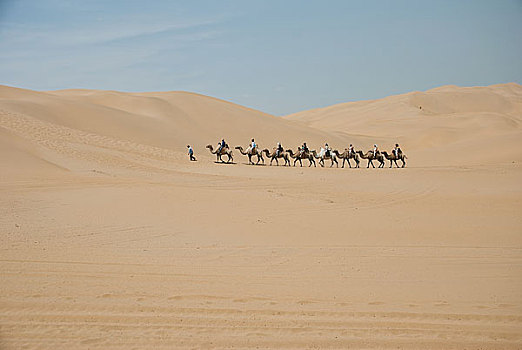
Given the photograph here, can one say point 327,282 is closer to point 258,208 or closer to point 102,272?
point 102,272

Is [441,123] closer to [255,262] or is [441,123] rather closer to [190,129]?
[190,129]

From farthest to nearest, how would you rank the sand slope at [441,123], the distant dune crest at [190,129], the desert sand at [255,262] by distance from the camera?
the sand slope at [441,123]
the distant dune crest at [190,129]
the desert sand at [255,262]

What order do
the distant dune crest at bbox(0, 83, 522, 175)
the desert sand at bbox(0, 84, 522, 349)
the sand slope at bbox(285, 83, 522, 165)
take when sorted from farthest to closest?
the sand slope at bbox(285, 83, 522, 165) < the distant dune crest at bbox(0, 83, 522, 175) < the desert sand at bbox(0, 84, 522, 349)

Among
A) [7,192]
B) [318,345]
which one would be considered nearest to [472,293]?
[318,345]

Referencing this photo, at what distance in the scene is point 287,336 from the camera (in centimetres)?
523

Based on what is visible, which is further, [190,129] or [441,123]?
[441,123]

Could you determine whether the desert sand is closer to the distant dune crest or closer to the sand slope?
the distant dune crest

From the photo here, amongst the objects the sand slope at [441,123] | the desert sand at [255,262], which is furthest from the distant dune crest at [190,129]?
the desert sand at [255,262]

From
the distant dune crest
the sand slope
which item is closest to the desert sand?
the distant dune crest

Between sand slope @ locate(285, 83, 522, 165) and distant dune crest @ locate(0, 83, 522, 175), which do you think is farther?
sand slope @ locate(285, 83, 522, 165)

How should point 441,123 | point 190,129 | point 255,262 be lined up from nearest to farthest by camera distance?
point 255,262 → point 190,129 → point 441,123

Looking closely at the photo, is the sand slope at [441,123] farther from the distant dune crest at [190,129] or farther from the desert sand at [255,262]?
the desert sand at [255,262]

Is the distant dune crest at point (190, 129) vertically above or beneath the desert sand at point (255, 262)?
above

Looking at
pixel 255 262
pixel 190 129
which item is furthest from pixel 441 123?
pixel 255 262
